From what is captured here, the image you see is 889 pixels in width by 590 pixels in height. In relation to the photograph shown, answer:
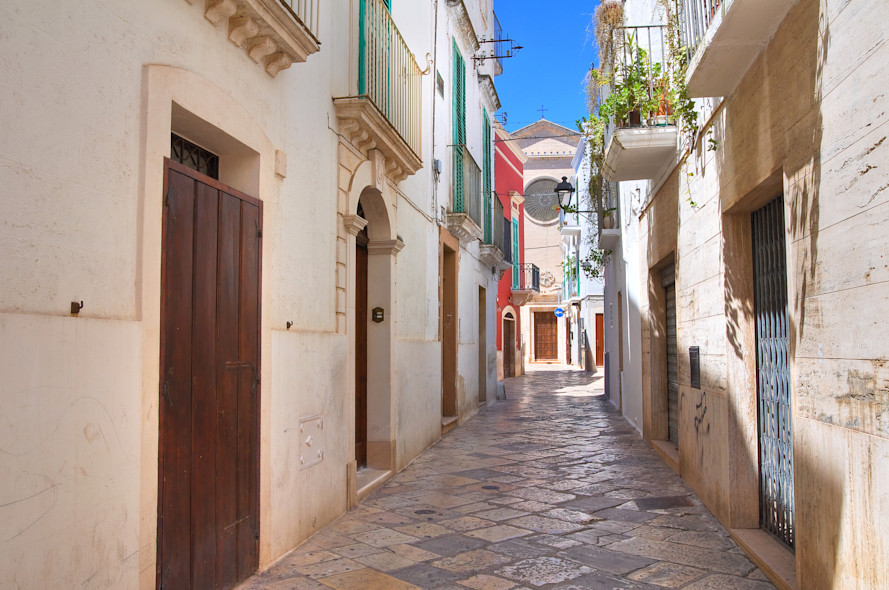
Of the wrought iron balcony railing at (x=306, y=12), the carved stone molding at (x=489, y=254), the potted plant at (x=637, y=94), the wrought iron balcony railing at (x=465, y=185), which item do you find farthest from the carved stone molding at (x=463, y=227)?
the wrought iron balcony railing at (x=306, y=12)

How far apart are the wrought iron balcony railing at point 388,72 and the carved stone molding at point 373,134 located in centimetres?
15

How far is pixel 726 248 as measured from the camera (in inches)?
200

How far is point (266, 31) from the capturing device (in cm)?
401

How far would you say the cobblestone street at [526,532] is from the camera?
4.07 metres

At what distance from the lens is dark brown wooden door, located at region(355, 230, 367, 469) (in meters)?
7.15

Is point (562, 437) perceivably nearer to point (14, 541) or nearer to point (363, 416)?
point (363, 416)

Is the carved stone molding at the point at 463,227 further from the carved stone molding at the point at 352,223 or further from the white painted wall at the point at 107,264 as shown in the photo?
the white painted wall at the point at 107,264

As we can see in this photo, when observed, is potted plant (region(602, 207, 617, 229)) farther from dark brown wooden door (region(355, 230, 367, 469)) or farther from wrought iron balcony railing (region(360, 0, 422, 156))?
dark brown wooden door (region(355, 230, 367, 469))

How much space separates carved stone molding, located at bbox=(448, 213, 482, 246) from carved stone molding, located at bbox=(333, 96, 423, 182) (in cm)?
334

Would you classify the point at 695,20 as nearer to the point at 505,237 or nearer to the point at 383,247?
the point at 383,247

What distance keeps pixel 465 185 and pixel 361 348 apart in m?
5.28

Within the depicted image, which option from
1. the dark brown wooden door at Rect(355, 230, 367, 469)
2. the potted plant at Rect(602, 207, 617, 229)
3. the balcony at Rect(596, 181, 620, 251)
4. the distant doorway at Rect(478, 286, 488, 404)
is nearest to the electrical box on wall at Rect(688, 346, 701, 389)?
the dark brown wooden door at Rect(355, 230, 367, 469)

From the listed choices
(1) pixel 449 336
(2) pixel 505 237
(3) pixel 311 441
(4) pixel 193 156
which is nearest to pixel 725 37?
(4) pixel 193 156

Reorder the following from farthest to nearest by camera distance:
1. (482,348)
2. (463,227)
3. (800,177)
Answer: (482,348) < (463,227) < (800,177)
